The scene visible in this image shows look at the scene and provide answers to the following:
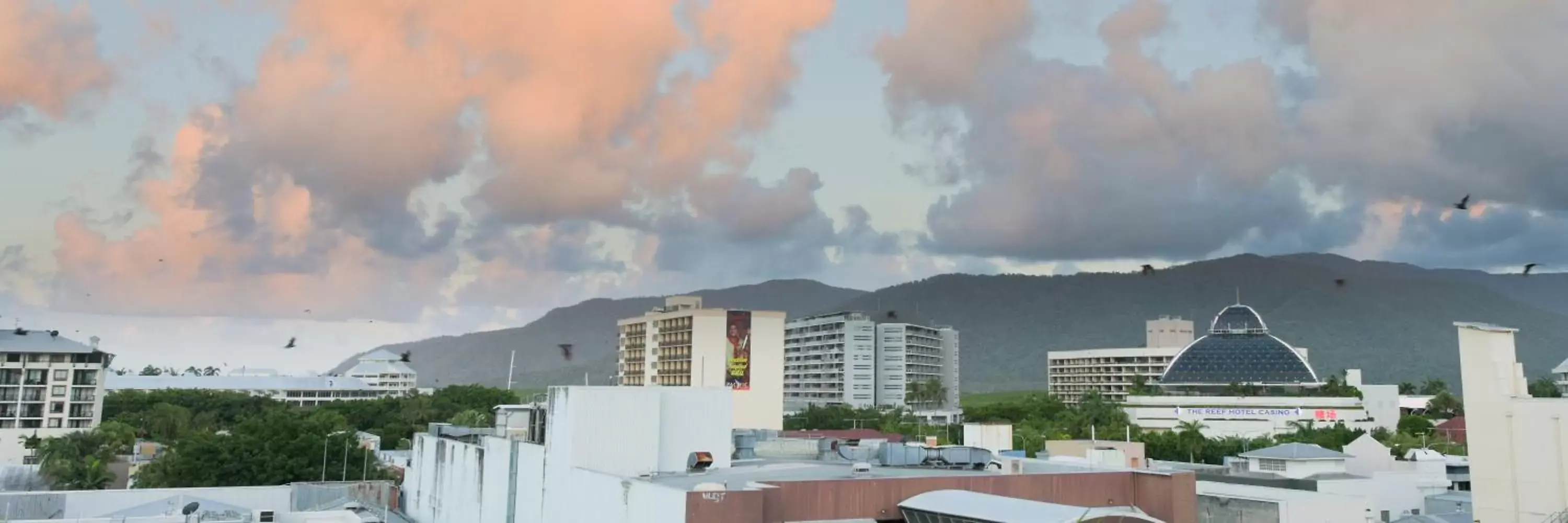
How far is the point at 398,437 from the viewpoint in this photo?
108625 mm

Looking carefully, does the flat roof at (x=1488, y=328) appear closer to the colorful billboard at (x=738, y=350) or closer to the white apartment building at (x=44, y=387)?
the colorful billboard at (x=738, y=350)

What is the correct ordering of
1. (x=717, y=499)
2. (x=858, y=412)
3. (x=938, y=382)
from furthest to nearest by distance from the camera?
(x=938, y=382)
(x=858, y=412)
(x=717, y=499)

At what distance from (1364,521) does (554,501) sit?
22.0 metres

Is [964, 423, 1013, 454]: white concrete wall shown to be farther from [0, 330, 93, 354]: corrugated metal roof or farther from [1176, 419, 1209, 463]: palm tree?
[0, 330, 93, 354]: corrugated metal roof

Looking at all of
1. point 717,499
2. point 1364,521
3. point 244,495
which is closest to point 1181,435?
point 1364,521

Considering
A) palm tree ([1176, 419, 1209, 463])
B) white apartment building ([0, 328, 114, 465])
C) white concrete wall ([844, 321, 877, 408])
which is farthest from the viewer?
white concrete wall ([844, 321, 877, 408])

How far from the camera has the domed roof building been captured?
141 metres

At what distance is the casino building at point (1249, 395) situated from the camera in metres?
125

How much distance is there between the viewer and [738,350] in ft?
406

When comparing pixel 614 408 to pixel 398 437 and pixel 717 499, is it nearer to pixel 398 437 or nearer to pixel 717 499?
pixel 717 499

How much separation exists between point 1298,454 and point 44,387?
10927 centimetres

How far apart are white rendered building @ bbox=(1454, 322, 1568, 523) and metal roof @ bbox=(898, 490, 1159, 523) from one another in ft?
63.5

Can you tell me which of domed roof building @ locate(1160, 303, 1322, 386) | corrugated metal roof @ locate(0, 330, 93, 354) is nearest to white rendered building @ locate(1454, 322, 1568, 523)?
domed roof building @ locate(1160, 303, 1322, 386)

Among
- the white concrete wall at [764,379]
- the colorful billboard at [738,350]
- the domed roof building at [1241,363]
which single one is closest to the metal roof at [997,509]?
the white concrete wall at [764,379]
